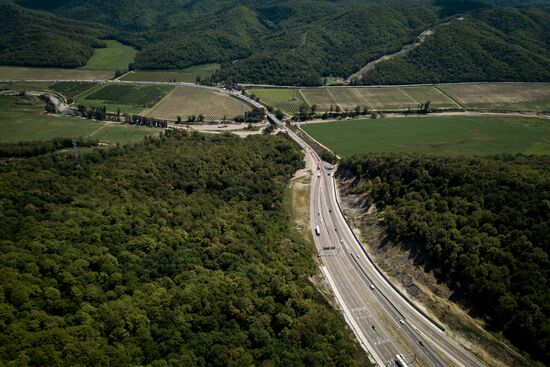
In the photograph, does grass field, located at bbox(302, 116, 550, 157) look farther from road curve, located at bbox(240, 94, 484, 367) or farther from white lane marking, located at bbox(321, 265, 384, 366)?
white lane marking, located at bbox(321, 265, 384, 366)

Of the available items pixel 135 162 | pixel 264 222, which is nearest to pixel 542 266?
pixel 264 222

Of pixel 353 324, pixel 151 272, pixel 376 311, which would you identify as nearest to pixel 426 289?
pixel 376 311

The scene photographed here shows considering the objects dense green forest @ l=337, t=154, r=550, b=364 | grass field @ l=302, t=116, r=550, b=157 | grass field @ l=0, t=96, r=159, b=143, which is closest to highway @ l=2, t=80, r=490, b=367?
dense green forest @ l=337, t=154, r=550, b=364

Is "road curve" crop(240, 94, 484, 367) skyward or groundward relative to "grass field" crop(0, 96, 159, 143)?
groundward

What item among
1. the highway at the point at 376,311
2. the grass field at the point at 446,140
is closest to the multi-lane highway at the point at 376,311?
the highway at the point at 376,311

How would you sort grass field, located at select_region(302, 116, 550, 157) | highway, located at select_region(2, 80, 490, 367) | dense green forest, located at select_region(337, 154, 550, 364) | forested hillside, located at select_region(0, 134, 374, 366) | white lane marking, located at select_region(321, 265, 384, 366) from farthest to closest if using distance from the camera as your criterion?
grass field, located at select_region(302, 116, 550, 157) → dense green forest, located at select_region(337, 154, 550, 364) → white lane marking, located at select_region(321, 265, 384, 366) → highway, located at select_region(2, 80, 490, 367) → forested hillside, located at select_region(0, 134, 374, 366)

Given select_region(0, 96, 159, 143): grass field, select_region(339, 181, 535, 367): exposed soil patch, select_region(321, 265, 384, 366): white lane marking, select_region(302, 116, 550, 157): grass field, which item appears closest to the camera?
select_region(339, 181, 535, 367): exposed soil patch
